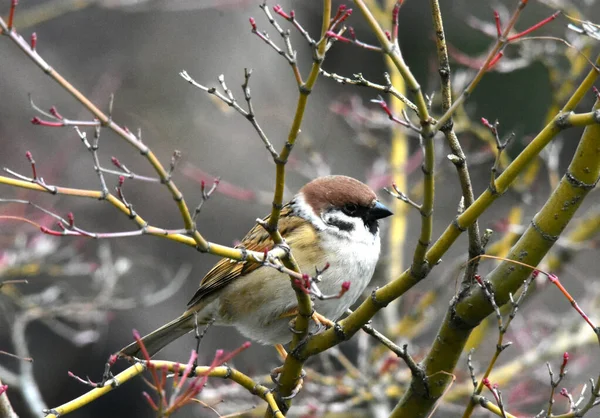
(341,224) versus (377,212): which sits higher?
(377,212)

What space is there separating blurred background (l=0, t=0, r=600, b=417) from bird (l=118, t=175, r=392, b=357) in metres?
1.74

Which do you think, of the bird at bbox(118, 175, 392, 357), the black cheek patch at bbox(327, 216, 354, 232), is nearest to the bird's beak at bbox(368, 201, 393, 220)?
the bird at bbox(118, 175, 392, 357)

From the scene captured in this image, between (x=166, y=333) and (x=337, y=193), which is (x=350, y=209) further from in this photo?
(x=166, y=333)

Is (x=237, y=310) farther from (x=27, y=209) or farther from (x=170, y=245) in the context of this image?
(x=170, y=245)

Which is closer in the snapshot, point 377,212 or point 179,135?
point 377,212

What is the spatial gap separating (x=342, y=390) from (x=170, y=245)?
5.25 metres

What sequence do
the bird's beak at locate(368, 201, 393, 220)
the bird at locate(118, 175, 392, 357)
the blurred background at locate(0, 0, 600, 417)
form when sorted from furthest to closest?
the blurred background at locate(0, 0, 600, 417)
the bird's beak at locate(368, 201, 393, 220)
the bird at locate(118, 175, 392, 357)

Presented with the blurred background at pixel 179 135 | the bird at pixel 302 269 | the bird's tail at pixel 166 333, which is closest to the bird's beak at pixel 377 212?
the bird at pixel 302 269

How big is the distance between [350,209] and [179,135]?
271 inches

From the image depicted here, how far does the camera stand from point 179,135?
34.8 ft

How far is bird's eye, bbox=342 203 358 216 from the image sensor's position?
4047 millimetres

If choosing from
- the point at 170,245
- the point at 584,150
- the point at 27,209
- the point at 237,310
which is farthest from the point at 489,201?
the point at 170,245

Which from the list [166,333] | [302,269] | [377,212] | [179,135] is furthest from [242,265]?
[179,135]

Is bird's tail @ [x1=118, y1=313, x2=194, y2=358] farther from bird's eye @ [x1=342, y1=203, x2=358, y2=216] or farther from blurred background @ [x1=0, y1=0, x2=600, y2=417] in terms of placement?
blurred background @ [x1=0, y1=0, x2=600, y2=417]
